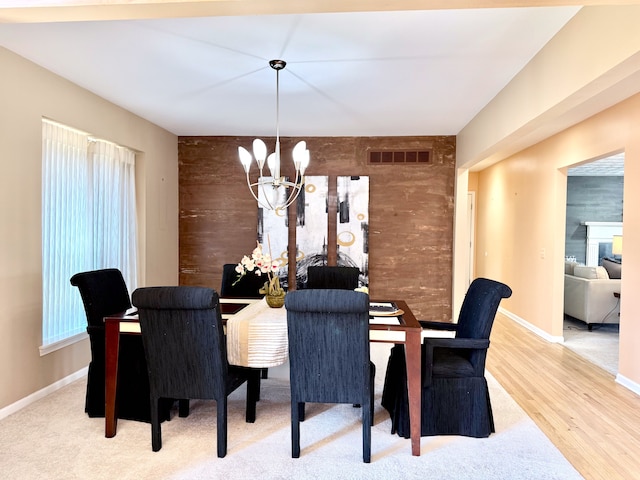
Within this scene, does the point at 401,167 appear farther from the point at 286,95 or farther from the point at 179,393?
the point at 179,393

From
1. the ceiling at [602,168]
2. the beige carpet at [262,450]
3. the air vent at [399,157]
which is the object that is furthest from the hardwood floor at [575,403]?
the ceiling at [602,168]

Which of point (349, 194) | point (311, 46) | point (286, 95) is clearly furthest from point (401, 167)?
point (311, 46)

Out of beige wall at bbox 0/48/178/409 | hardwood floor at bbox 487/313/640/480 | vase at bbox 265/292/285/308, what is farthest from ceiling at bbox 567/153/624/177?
beige wall at bbox 0/48/178/409

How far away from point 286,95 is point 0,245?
8.66ft

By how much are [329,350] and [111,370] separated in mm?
1423

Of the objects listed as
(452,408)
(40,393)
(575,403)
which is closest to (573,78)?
(452,408)

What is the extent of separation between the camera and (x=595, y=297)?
5.23m

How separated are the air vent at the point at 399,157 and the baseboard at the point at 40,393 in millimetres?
4207

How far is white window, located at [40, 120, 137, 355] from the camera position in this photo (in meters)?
3.45

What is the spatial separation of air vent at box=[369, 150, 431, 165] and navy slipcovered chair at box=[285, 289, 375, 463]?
382 cm

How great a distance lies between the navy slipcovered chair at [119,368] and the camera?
9.16ft

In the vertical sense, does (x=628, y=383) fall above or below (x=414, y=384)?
below

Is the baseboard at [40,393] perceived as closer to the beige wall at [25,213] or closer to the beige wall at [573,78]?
the beige wall at [25,213]

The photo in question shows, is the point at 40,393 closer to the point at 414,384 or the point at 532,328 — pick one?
the point at 414,384
